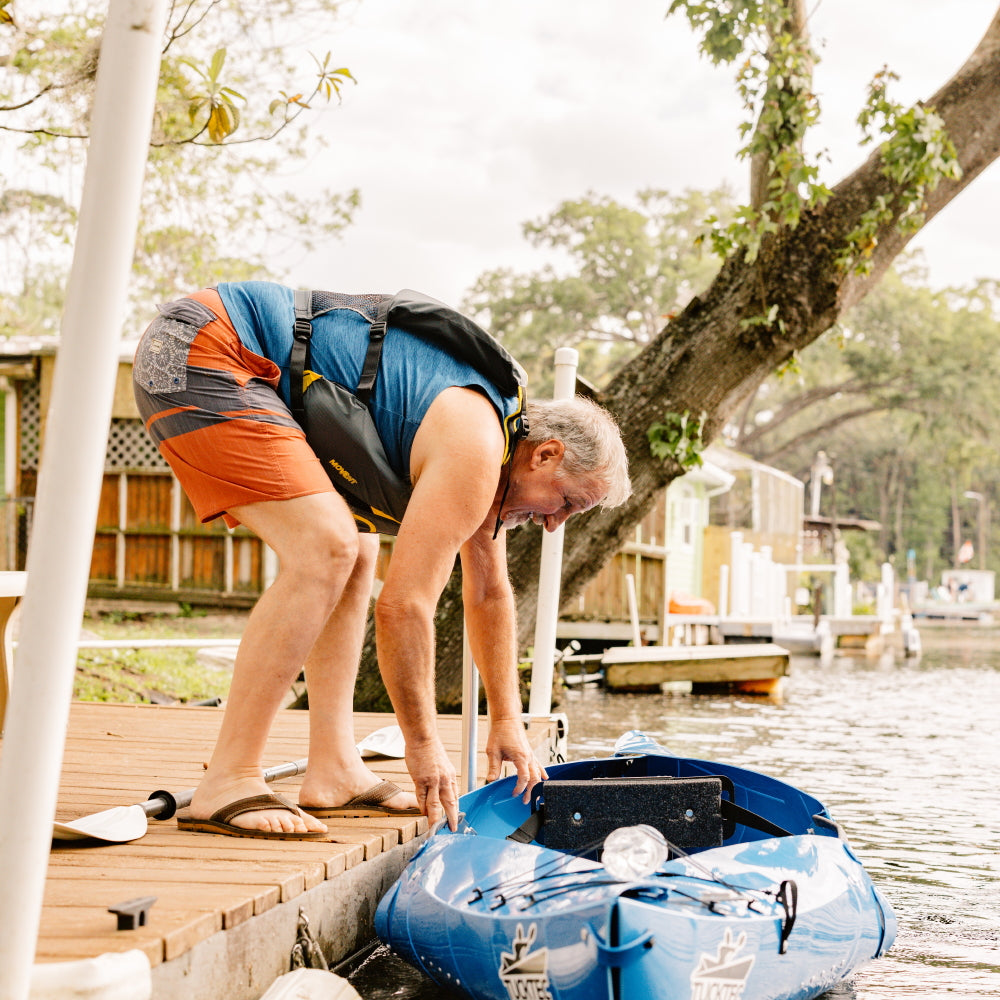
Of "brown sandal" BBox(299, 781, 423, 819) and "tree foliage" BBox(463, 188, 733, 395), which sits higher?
"tree foliage" BBox(463, 188, 733, 395)

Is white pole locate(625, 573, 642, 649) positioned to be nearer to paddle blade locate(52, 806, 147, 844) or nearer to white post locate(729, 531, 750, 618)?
white post locate(729, 531, 750, 618)

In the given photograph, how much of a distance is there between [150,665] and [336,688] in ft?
27.4

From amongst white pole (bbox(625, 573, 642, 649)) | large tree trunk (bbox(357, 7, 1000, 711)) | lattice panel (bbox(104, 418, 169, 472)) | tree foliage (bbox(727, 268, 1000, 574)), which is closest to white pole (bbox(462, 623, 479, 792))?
large tree trunk (bbox(357, 7, 1000, 711))

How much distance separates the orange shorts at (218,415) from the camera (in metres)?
3.30

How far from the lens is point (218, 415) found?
3305mm

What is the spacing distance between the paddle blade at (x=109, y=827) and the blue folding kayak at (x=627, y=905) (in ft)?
2.24

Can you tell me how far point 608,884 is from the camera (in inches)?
105

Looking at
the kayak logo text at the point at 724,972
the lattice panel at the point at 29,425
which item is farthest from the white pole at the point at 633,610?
the kayak logo text at the point at 724,972

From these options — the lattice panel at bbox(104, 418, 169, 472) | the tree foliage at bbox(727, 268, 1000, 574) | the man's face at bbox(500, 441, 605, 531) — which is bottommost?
the man's face at bbox(500, 441, 605, 531)

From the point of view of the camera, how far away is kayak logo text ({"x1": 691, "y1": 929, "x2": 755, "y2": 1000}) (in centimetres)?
257

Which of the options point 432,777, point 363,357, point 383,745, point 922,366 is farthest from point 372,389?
point 922,366

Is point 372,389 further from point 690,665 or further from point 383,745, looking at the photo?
point 690,665

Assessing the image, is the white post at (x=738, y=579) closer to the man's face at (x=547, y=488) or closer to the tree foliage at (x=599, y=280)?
the tree foliage at (x=599, y=280)

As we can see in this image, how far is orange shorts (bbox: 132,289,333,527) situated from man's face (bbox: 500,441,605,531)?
538mm
